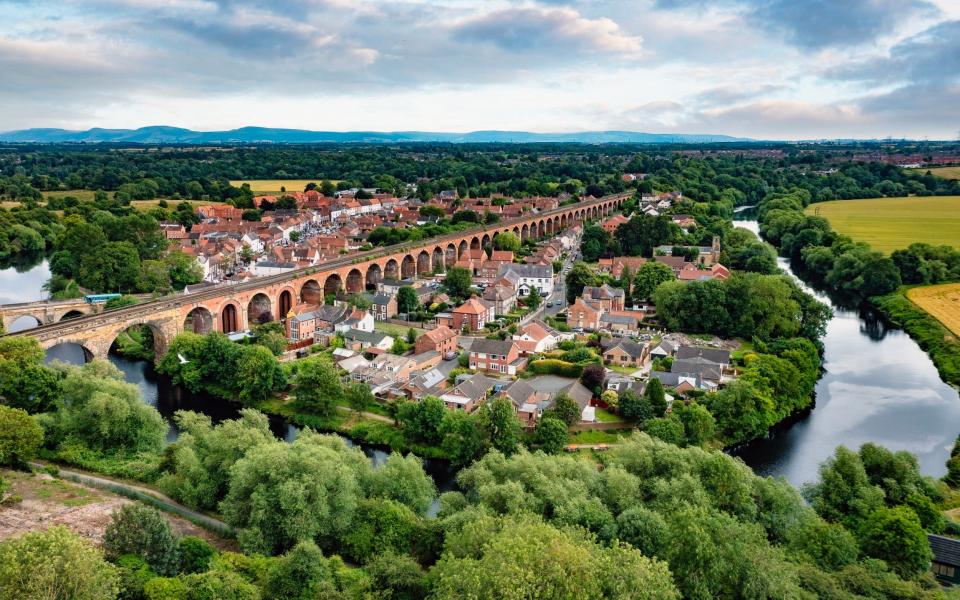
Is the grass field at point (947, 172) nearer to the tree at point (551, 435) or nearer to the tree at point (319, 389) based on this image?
the tree at point (551, 435)

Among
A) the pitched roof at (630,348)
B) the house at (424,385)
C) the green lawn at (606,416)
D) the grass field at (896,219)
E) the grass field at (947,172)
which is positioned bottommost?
the green lawn at (606,416)

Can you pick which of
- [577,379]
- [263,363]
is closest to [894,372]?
[577,379]

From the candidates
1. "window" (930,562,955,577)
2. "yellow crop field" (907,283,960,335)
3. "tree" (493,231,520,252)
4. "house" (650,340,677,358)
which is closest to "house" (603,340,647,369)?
"house" (650,340,677,358)

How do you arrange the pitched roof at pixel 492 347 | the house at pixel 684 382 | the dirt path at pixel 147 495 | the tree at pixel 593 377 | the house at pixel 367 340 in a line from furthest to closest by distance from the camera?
the house at pixel 367 340, the pitched roof at pixel 492 347, the tree at pixel 593 377, the house at pixel 684 382, the dirt path at pixel 147 495

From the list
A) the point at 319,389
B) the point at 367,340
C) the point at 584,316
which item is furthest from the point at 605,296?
the point at 319,389

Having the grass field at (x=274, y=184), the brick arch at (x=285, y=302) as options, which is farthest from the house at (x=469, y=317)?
the grass field at (x=274, y=184)

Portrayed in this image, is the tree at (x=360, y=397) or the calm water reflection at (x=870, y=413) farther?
the tree at (x=360, y=397)

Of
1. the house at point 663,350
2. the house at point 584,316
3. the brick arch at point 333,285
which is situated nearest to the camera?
the house at point 663,350

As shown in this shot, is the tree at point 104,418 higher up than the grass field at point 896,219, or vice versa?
the grass field at point 896,219
